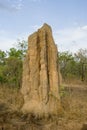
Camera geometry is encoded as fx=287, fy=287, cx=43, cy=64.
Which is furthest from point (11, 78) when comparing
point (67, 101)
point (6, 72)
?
point (67, 101)

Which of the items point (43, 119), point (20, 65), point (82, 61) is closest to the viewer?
point (43, 119)

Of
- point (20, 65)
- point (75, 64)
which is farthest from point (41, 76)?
point (75, 64)

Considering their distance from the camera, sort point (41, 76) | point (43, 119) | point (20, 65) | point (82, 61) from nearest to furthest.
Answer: point (43, 119)
point (41, 76)
point (20, 65)
point (82, 61)

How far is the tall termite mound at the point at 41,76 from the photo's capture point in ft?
33.7

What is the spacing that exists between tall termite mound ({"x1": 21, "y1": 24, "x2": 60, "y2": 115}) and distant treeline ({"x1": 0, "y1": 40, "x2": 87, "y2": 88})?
294 inches

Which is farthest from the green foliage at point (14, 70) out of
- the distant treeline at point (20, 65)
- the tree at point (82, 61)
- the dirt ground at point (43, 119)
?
the tree at point (82, 61)

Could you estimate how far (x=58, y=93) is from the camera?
1048 centimetres

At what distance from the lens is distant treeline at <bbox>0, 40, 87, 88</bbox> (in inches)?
786

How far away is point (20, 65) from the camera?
20922 mm

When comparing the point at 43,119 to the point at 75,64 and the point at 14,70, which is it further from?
the point at 75,64

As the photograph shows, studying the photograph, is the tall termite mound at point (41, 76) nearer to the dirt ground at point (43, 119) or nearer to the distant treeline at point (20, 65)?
the dirt ground at point (43, 119)

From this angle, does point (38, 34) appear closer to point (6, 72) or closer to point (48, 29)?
point (48, 29)

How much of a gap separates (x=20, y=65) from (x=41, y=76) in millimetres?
10513

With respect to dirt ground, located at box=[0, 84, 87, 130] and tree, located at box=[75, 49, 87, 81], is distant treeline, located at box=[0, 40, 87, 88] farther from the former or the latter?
dirt ground, located at box=[0, 84, 87, 130]
